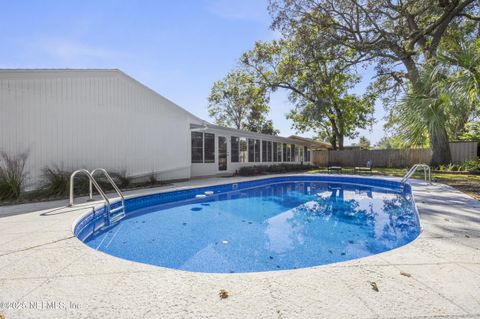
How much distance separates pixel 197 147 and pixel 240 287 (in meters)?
11.1

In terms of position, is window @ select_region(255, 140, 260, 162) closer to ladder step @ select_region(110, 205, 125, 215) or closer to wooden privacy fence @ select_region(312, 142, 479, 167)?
wooden privacy fence @ select_region(312, 142, 479, 167)

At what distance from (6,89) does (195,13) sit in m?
7.75

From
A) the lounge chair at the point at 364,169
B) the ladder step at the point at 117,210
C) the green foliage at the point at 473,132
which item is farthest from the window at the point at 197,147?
the green foliage at the point at 473,132

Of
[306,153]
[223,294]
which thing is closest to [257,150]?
[306,153]

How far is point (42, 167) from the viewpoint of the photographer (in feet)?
24.0

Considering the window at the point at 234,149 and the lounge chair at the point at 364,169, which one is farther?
the lounge chair at the point at 364,169

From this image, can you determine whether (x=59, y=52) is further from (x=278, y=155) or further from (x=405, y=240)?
(x=278, y=155)

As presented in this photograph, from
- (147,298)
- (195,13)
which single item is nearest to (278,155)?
(195,13)

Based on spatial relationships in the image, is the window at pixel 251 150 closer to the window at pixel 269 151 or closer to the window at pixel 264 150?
the window at pixel 264 150

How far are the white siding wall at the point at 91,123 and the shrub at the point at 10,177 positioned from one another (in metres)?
0.29

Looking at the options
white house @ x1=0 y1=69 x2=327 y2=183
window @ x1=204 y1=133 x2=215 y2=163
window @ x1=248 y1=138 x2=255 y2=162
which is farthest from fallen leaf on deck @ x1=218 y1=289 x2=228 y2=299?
window @ x1=248 y1=138 x2=255 y2=162

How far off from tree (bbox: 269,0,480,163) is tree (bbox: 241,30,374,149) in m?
1.39

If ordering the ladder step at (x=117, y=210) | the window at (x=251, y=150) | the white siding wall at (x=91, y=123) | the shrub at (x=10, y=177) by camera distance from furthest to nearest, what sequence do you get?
the window at (x=251, y=150) < the white siding wall at (x=91, y=123) < the shrub at (x=10, y=177) < the ladder step at (x=117, y=210)

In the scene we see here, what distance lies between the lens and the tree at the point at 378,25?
44.1 feet
